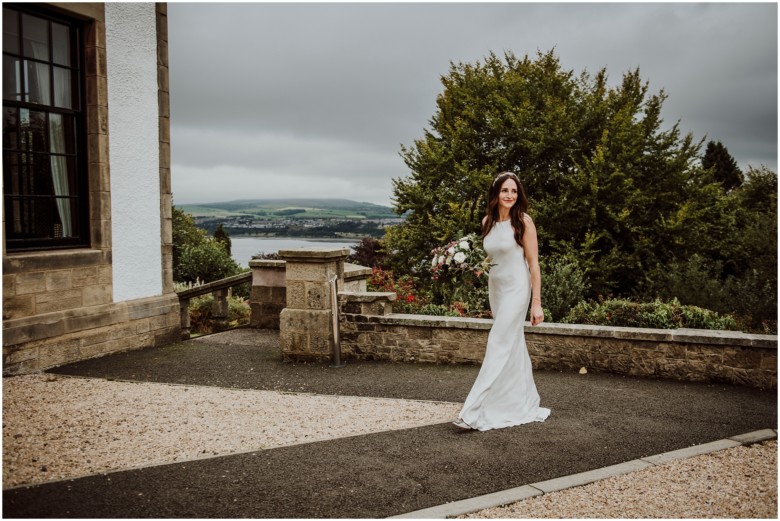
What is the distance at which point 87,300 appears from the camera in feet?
25.1

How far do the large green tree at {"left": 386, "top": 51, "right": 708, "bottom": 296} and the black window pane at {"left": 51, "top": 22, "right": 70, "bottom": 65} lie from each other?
10.5m

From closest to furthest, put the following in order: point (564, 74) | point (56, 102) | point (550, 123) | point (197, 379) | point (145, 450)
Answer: point (145, 450), point (197, 379), point (56, 102), point (550, 123), point (564, 74)

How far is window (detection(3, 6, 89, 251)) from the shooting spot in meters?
6.90

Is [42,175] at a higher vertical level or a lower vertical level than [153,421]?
higher

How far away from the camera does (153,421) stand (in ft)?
17.2

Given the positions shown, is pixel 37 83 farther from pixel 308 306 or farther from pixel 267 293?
pixel 267 293

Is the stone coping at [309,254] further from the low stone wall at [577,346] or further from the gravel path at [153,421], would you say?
the gravel path at [153,421]

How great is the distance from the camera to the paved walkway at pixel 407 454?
3.65 metres

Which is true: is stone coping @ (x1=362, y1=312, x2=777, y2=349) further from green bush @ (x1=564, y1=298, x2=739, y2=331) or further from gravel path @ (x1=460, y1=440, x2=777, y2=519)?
gravel path @ (x1=460, y1=440, x2=777, y2=519)

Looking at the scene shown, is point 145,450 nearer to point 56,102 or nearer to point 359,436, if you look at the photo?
point 359,436

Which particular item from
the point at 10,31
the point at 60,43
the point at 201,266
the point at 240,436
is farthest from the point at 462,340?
the point at 201,266

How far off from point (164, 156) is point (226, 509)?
6.39 metres

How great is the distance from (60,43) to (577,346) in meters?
7.42

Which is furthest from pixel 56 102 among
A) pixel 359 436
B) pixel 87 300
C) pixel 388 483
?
pixel 388 483
